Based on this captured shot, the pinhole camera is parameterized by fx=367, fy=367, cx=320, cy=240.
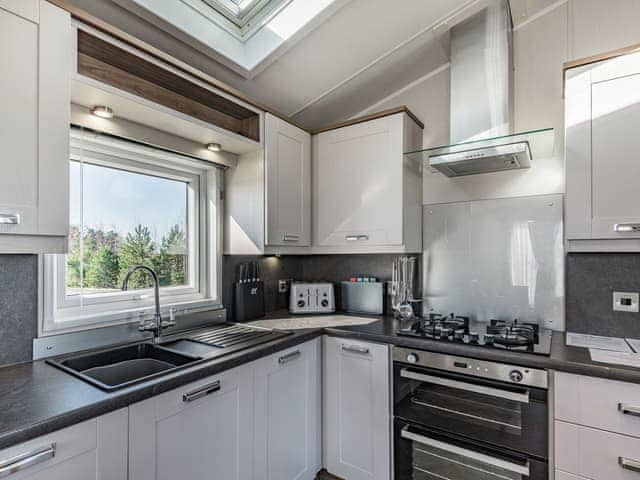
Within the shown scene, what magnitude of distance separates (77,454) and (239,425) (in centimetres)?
64

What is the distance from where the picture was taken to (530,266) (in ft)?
6.68

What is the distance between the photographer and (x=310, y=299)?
2.48 m

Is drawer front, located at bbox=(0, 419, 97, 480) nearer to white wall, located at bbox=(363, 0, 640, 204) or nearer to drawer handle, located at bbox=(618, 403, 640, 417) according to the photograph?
drawer handle, located at bbox=(618, 403, 640, 417)

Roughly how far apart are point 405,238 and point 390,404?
897 mm

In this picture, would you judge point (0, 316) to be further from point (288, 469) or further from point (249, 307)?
point (288, 469)

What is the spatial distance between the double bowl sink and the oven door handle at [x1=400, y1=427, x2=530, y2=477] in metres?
0.77

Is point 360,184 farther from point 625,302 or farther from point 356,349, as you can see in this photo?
point 625,302

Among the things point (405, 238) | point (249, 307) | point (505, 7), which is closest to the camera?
point (505, 7)

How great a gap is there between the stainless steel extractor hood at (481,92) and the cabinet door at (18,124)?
166 centimetres

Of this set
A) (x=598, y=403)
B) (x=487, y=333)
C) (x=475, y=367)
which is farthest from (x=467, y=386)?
(x=598, y=403)

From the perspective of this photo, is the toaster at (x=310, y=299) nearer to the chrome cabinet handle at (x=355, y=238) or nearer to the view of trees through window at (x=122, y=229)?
the chrome cabinet handle at (x=355, y=238)

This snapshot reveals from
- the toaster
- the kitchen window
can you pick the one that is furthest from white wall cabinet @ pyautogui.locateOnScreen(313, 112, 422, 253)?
the kitchen window

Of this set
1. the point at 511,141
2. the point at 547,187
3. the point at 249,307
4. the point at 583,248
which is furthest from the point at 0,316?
the point at 547,187

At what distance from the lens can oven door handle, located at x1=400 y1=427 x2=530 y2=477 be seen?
148 cm
